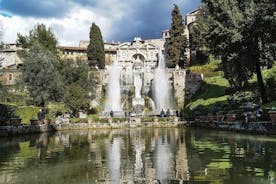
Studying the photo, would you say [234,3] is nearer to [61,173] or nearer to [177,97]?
[61,173]

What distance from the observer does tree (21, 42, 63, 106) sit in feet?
128

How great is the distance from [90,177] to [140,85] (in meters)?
50.8

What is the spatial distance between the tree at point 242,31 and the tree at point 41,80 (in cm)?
2029

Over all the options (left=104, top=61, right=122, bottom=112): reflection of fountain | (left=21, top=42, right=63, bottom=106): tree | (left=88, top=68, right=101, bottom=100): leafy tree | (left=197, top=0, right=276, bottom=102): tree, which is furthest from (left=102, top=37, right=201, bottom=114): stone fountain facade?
(left=197, top=0, right=276, bottom=102): tree

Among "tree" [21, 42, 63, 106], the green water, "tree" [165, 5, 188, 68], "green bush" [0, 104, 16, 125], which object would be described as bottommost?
the green water

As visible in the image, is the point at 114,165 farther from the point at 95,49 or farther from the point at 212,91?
the point at 95,49

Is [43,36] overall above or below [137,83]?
above

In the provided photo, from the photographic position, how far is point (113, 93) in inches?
2162

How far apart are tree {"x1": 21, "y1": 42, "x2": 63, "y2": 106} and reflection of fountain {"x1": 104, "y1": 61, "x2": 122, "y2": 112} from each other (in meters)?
13.1

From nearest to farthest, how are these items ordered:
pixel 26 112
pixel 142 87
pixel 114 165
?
pixel 114 165 → pixel 26 112 → pixel 142 87

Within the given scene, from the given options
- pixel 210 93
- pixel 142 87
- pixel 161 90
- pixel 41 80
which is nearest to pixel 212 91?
pixel 210 93

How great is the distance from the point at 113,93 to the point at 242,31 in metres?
34.6

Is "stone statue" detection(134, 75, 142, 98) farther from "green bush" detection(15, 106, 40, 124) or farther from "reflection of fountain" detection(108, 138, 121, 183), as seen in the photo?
"reflection of fountain" detection(108, 138, 121, 183)

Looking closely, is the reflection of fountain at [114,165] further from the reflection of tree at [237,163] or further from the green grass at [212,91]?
the green grass at [212,91]
